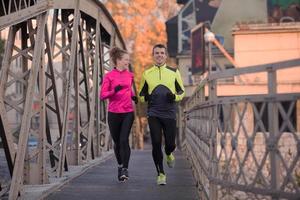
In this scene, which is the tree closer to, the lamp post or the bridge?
the bridge

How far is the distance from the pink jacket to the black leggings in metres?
0.08

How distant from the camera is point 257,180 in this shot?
479 centimetres

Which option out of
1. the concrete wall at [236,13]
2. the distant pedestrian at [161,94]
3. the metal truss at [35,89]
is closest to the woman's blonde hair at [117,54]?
the distant pedestrian at [161,94]

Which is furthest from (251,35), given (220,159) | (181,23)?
(220,159)

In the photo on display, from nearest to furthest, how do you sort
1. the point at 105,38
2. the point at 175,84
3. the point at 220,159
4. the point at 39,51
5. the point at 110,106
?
the point at 220,159
the point at 39,51
the point at 175,84
the point at 110,106
the point at 105,38

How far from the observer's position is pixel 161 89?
8.77 meters

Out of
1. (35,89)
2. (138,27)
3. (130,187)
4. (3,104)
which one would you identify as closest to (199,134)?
Answer: (130,187)

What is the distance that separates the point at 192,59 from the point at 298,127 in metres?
53.3

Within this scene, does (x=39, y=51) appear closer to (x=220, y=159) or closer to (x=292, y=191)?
(x=220, y=159)

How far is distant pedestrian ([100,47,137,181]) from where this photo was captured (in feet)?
30.6

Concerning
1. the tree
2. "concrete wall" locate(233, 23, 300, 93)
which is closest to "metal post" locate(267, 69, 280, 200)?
the tree

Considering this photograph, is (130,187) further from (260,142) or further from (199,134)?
(260,142)

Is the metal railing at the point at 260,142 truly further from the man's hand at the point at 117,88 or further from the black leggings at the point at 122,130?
the black leggings at the point at 122,130

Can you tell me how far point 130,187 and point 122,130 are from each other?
101 cm
